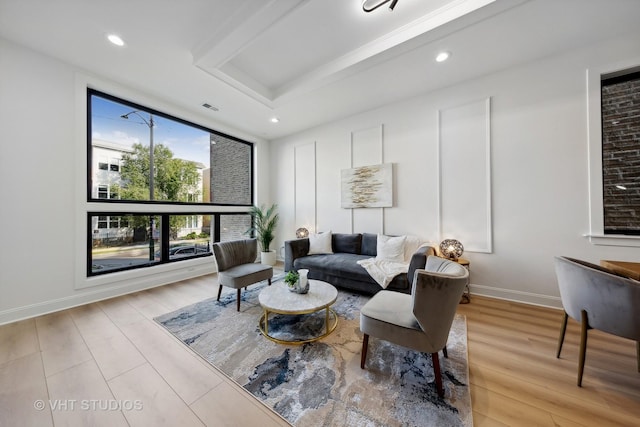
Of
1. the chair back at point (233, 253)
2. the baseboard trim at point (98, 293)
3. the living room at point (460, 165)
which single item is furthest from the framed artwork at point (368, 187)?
the baseboard trim at point (98, 293)

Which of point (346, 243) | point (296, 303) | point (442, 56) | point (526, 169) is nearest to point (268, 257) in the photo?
point (346, 243)

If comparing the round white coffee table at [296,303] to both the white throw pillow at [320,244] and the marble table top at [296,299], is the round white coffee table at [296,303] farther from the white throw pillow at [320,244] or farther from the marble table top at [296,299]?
the white throw pillow at [320,244]

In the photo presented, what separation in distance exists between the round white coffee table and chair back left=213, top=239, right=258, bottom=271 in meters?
0.94

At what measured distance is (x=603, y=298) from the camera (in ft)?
→ 4.69

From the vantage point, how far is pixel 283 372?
1.63 metres

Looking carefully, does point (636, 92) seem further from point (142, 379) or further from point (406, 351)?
point (142, 379)

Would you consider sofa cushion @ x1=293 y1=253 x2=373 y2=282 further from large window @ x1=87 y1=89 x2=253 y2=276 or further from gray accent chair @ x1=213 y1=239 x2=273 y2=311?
large window @ x1=87 y1=89 x2=253 y2=276

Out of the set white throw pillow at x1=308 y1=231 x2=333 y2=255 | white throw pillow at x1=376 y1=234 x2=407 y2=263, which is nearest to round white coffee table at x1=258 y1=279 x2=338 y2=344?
white throw pillow at x1=376 y1=234 x2=407 y2=263

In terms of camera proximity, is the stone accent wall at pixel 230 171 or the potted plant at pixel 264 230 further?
the potted plant at pixel 264 230

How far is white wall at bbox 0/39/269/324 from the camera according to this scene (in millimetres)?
2344

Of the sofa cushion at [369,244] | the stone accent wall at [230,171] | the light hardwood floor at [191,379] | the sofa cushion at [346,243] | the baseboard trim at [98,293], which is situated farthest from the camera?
the stone accent wall at [230,171]

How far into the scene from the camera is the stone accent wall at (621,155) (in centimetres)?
234

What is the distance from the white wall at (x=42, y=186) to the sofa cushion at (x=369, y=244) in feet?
12.2

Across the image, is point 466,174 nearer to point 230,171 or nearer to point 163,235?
point 230,171
